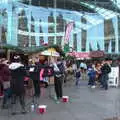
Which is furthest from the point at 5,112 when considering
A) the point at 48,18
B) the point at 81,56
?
the point at 48,18

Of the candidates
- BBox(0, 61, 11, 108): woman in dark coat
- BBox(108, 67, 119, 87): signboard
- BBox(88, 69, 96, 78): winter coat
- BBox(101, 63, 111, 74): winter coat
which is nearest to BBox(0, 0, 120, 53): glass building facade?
BBox(88, 69, 96, 78): winter coat

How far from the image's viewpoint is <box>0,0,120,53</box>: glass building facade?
59.7m

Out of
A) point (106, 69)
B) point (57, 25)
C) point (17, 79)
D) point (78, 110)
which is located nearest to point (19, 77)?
point (17, 79)

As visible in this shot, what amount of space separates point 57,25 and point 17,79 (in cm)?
5506

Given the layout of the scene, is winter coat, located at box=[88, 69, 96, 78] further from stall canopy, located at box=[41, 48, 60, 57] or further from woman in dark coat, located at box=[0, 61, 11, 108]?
woman in dark coat, located at box=[0, 61, 11, 108]

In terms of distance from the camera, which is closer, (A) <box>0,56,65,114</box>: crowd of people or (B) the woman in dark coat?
(A) <box>0,56,65,114</box>: crowd of people

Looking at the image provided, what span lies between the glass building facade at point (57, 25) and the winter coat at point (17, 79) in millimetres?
42575

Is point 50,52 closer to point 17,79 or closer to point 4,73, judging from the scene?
point 4,73

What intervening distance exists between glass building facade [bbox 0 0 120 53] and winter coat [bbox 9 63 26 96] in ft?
140

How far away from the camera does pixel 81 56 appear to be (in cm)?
5169

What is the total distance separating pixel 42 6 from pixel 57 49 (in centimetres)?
4615

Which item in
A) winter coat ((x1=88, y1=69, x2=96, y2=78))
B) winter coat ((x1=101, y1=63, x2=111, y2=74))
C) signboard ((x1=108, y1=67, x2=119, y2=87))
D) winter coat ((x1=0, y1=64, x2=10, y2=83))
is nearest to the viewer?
winter coat ((x1=0, y1=64, x2=10, y2=83))

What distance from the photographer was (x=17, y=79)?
11703mm

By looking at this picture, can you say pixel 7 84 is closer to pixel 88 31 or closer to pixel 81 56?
pixel 81 56
